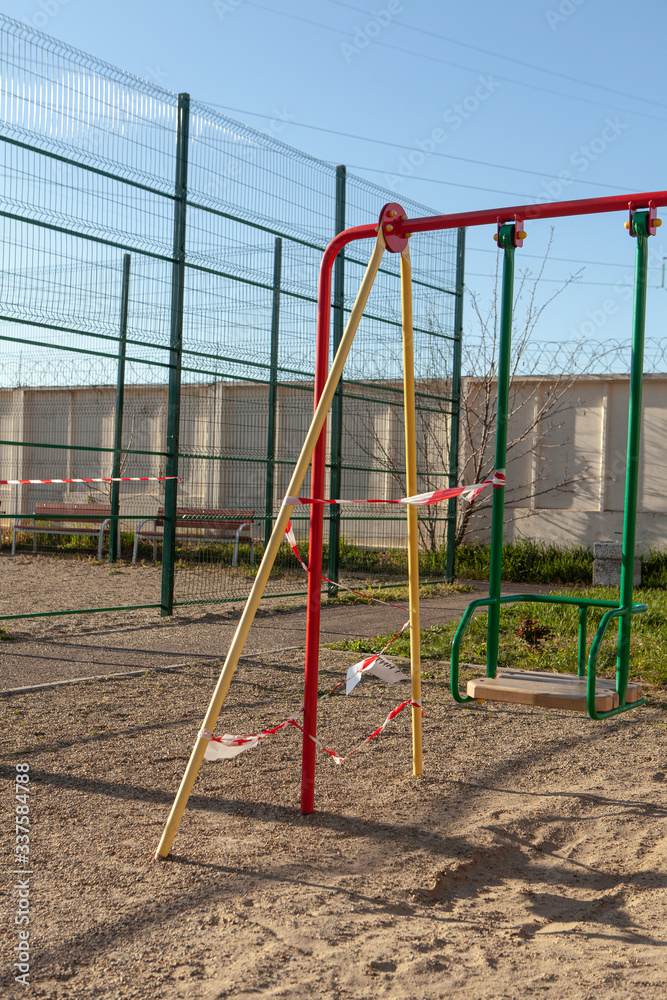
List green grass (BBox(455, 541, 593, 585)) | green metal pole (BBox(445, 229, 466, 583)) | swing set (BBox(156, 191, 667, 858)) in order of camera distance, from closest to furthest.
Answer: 1. swing set (BBox(156, 191, 667, 858))
2. green metal pole (BBox(445, 229, 466, 583))
3. green grass (BBox(455, 541, 593, 585))

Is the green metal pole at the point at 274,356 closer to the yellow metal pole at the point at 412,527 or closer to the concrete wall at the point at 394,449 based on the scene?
the concrete wall at the point at 394,449

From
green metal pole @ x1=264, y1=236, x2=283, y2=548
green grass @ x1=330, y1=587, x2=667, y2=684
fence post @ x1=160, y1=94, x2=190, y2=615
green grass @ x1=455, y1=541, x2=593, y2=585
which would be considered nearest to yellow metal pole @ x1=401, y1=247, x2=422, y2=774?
green grass @ x1=330, y1=587, x2=667, y2=684

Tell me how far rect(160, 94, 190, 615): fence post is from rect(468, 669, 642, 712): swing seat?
13.8 feet

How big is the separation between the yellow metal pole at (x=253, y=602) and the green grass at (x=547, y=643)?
317 cm

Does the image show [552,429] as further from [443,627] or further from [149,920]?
[149,920]

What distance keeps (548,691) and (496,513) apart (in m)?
0.70

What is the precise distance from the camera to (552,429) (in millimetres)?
12820

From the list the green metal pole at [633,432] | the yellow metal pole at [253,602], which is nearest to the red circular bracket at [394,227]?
the yellow metal pole at [253,602]

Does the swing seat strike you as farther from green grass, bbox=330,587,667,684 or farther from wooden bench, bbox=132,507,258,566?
wooden bench, bbox=132,507,258,566

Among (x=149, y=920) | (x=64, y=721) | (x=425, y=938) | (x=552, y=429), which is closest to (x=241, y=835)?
(x=149, y=920)

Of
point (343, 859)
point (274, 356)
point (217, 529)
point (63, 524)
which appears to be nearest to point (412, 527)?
point (343, 859)

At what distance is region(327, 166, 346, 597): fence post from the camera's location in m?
9.32

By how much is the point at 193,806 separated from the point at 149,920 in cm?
97

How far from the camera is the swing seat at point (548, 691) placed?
337cm
